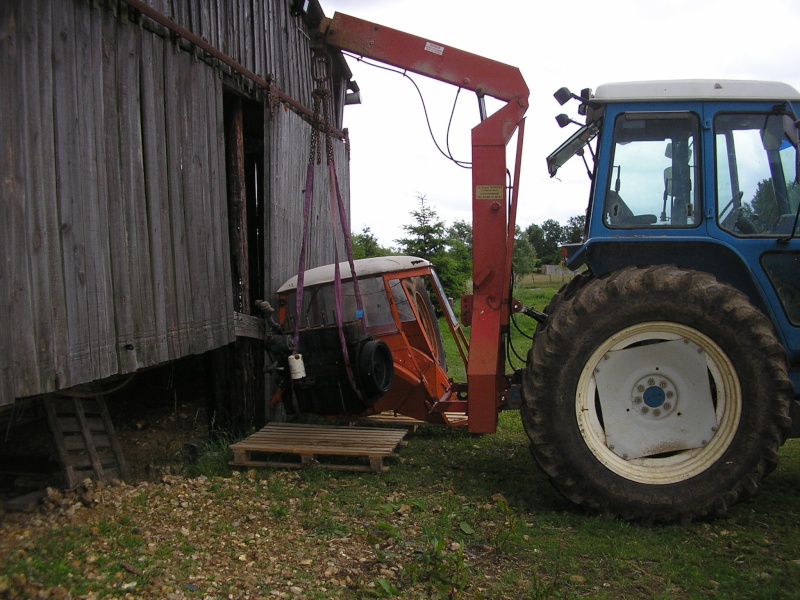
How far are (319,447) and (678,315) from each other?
123 inches

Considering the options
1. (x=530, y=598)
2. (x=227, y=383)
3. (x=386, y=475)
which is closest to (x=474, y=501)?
(x=386, y=475)

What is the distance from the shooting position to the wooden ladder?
5582mm

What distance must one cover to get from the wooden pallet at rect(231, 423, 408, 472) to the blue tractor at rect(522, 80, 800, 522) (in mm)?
1691

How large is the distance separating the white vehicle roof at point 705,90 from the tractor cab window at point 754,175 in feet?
0.47

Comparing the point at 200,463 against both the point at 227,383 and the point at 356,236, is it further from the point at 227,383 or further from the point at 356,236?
the point at 356,236

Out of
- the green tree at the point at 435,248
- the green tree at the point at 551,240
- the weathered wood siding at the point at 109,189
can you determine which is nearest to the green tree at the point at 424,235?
the green tree at the point at 435,248

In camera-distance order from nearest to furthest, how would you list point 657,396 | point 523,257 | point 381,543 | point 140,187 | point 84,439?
point 381,543, point 657,396, point 140,187, point 84,439, point 523,257

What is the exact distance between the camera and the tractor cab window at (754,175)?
4.96 meters

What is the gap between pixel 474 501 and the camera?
5.12 m

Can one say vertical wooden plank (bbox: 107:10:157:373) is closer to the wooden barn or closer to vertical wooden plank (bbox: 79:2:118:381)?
the wooden barn

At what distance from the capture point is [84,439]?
582cm

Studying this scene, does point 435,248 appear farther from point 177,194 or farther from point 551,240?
point 551,240

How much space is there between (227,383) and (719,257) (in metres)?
4.91

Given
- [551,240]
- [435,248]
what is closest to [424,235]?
[435,248]
